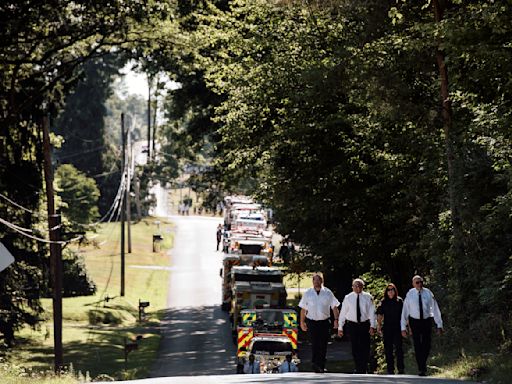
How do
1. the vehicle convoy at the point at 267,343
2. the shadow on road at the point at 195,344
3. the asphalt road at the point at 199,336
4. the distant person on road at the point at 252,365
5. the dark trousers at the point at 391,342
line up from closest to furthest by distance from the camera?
the asphalt road at the point at 199,336 < the dark trousers at the point at 391,342 < the distant person on road at the point at 252,365 < the vehicle convoy at the point at 267,343 < the shadow on road at the point at 195,344

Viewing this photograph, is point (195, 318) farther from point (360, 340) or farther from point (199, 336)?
point (360, 340)

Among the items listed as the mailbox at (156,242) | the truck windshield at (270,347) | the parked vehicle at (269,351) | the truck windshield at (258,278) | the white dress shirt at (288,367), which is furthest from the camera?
the mailbox at (156,242)

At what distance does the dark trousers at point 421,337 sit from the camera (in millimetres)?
19672

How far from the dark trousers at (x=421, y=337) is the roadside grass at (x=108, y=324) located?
6.72 m

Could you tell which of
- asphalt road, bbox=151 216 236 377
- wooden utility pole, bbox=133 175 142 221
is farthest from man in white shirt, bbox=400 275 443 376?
wooden utility pole, bbox=133 175 142 221

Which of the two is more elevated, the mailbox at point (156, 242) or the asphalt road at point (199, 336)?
the mailbox at point (156, 242)

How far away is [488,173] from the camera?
25359 millimetres

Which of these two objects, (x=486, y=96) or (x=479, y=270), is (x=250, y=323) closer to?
(x=479, y=270)

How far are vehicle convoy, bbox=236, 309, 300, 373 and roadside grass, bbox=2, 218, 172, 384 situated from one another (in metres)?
3.56

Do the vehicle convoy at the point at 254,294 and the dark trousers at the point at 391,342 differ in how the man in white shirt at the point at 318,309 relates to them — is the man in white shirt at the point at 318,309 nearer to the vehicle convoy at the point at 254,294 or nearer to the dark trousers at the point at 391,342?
the dark trousers at the point at 391,342

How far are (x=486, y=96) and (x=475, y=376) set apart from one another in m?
5.46

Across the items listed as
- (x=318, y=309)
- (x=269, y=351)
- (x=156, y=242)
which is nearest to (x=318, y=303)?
(x=318, y=309)

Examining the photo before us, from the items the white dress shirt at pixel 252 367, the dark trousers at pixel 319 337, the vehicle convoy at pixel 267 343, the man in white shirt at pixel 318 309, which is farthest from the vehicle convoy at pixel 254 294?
the man in white shirt at pixel 318 309

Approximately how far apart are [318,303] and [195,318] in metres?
39.8
